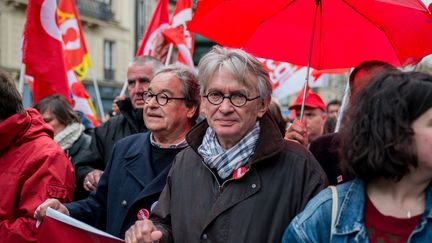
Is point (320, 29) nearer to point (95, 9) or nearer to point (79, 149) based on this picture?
point (79, 149)

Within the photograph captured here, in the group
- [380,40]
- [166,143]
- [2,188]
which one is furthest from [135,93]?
[380,40]

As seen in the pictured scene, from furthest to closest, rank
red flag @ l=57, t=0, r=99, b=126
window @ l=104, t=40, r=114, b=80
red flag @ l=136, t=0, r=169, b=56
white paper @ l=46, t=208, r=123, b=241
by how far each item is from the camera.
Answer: window @ l=104, t=40, r=114, b=80 → red flag @ l=57, t=0, r=99, b=126 → red flag @ l=136, t=0, r=169, b=56 → white paper @ l=46, t=208, r=123, b=241

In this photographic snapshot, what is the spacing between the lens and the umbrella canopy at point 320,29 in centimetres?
311

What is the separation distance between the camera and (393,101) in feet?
6.35

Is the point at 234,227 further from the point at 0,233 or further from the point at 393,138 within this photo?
the point at 0,233

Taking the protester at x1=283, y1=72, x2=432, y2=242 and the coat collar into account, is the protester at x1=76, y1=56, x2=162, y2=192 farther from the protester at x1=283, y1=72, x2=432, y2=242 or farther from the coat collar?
the protester at x1=283, y1=72, x2=432, y2=242

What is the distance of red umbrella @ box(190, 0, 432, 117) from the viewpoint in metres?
3.11

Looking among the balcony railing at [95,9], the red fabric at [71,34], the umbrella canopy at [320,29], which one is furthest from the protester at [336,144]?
the balcony railing at [95,9]

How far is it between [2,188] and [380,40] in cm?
223

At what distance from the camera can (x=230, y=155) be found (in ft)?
8.43

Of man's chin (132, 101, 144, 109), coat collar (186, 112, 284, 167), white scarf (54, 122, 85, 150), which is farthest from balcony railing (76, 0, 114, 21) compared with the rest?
coat collar (186, 112, 284, 167)

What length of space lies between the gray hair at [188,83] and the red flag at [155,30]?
377 cm

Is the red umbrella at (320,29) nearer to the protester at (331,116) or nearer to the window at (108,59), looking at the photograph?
the protester at (331,116)

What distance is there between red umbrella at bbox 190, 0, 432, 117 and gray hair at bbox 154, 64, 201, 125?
0.93 feet
